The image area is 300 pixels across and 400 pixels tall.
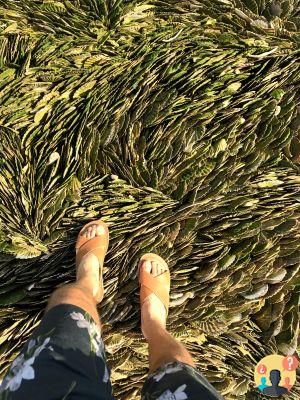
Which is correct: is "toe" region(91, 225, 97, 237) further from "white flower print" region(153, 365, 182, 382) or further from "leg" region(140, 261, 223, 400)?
"white flower print" region(153, 365, 182, 382)

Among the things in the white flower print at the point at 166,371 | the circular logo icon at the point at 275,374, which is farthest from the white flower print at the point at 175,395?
the circular logo icon at the point at 275,374

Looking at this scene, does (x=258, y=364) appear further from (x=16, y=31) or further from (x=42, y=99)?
(x=16, y=31)

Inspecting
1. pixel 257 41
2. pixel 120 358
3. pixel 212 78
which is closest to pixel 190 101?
pixel 212 78

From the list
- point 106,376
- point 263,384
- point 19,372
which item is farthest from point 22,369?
point 263,384

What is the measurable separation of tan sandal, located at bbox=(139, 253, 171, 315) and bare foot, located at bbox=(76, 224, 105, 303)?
0.21 meters

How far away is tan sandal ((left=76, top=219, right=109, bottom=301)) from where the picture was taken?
82.0 inches

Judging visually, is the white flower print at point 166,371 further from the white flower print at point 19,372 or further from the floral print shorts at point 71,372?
the white flower print at point 19,372

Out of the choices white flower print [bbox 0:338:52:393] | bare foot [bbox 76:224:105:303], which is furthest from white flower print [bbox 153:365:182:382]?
bare foot [bbox 76:224:105:303]

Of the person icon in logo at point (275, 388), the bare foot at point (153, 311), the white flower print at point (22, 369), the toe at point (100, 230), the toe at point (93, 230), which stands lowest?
the person icon in logo at point (275, 388)

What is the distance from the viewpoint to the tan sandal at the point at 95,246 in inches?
82.0

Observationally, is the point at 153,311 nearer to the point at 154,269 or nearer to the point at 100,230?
the point at 154,269

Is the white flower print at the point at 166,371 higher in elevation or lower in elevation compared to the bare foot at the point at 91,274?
higher

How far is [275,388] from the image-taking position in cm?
226

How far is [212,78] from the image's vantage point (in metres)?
2.52
